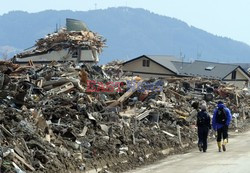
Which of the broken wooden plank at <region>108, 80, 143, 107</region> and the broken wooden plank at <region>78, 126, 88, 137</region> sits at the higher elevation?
the broken wooden plank at <region>108, 80, 143, 107</region>

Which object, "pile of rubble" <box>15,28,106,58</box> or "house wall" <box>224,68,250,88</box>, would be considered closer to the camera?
"pile of rubble" <box>15,28,106,58</box>

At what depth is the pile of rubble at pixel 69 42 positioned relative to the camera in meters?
40.4

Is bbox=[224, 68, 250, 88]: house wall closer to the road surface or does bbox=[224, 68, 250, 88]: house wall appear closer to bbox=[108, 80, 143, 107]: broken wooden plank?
bbox=[108, 80, 143, 107]: broken wooden plank

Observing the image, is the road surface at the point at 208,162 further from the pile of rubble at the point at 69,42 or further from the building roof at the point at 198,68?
the building roof at the point at 198,68

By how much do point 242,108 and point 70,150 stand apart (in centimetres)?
2002

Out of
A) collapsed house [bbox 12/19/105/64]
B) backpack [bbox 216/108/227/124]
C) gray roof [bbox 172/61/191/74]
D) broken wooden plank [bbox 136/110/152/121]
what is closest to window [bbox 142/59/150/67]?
gray roof [bbox 172/61/191/74]

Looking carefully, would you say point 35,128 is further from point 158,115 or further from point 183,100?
point 183,100

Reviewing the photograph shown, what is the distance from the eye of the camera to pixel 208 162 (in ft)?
45.9

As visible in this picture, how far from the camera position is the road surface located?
12.9m

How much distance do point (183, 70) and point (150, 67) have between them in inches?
159

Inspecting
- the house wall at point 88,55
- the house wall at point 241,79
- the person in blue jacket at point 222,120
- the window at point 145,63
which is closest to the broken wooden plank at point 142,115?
the person in blue jacket at point 222,120

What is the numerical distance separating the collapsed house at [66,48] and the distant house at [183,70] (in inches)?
477

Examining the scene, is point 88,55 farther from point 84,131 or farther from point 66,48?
point 84,131

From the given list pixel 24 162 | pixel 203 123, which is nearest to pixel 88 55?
A: pixel 203 123
